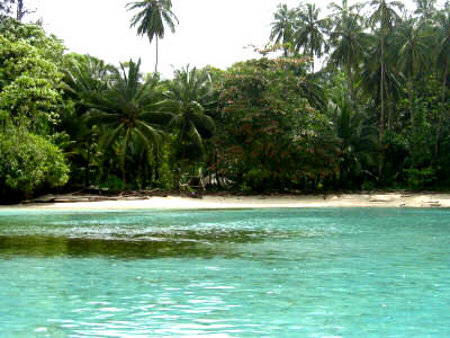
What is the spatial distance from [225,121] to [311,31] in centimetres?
1598

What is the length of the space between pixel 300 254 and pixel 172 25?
40.1 metres

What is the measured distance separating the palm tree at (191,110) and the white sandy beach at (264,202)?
3836mm

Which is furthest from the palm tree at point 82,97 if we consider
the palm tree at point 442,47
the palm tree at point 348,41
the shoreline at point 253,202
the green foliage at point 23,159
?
the palm tree at point 442,47

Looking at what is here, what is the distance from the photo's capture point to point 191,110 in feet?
113

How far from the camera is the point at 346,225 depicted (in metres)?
17.2

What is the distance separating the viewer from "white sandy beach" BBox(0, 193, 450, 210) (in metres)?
27.8

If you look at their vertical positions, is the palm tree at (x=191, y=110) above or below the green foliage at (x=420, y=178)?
above

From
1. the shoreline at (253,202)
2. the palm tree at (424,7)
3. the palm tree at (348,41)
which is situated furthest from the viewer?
the palm tree at (424,7)

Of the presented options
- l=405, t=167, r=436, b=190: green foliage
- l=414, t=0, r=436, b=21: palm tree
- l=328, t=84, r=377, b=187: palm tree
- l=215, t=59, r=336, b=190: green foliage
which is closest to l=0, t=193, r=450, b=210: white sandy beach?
l=215, t=59, r=336, b=190: green foliage

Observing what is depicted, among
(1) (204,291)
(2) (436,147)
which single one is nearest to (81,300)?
(1) (204,291)

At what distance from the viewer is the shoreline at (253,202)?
27620 millimetres

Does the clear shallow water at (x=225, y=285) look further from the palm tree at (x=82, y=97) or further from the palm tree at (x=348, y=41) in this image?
the palm tree at (x=348, y=41)

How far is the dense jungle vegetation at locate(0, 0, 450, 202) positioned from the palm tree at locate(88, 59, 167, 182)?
3.2 inches

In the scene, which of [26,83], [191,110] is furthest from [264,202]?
[26,83]
